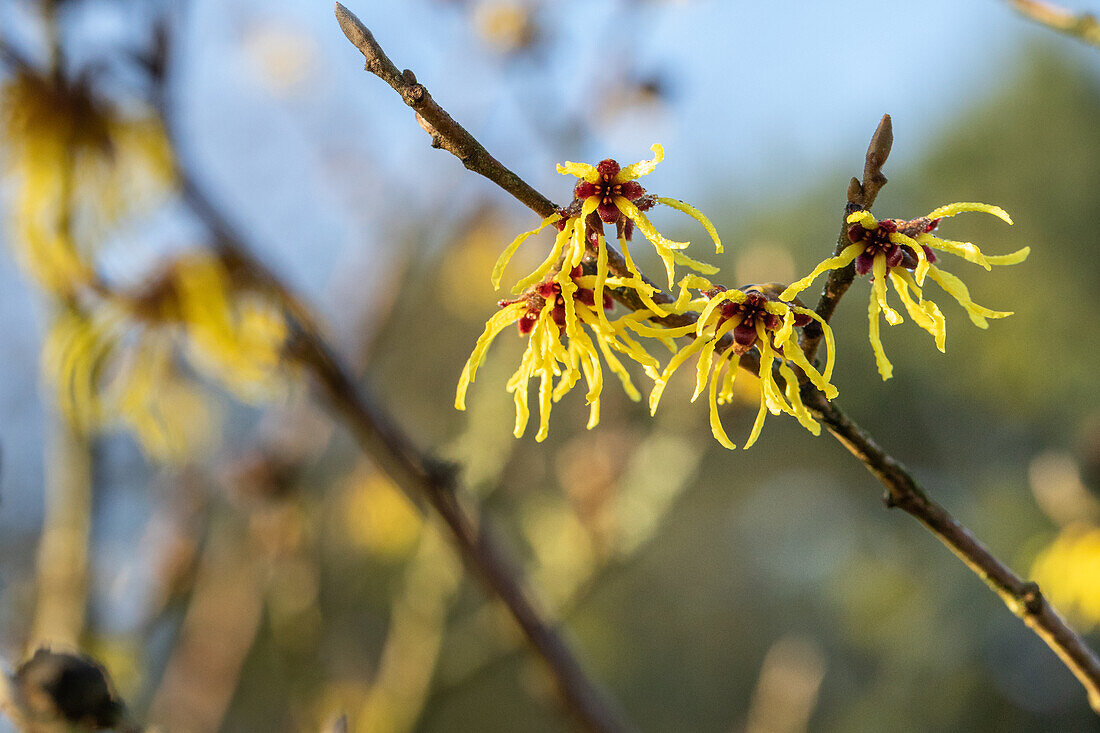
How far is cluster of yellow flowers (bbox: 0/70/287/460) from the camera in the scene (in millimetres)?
1243

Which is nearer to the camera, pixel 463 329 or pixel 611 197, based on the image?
pixel 611 197

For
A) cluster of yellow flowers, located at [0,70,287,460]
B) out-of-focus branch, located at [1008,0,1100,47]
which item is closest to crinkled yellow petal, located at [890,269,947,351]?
out-of-focus branch, located at [1008,0,1100,47]

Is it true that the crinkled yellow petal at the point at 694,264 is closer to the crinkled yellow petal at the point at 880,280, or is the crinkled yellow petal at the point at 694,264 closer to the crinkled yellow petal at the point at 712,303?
the crinkled yellow petal at the point at 712,303

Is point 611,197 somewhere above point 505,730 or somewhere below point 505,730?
below

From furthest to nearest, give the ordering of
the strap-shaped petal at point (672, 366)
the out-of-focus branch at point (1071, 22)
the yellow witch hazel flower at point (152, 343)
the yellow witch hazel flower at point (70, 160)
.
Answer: the yellow witch hazel flower at point (70, 160)
the yellow witch hazel flower at point (152, 343)
the out-of-focus branch at point (1071, 22)
the strap-shaped petal at point (672, 366)

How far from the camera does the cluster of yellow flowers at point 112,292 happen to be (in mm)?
1243

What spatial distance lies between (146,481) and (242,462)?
971mm

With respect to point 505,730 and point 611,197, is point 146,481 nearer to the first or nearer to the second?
point 611,197

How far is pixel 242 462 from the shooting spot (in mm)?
1884

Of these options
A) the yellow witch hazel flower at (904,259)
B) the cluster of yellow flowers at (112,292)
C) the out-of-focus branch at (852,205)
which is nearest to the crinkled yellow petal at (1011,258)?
the yellow witch hazel flower at (904,259)

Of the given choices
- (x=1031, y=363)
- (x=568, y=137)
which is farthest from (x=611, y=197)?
(x=1031, y=363)

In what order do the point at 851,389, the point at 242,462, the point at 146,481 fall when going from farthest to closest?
1. the point at 851,389
2. the point at 146,481
3. the point at 242,462

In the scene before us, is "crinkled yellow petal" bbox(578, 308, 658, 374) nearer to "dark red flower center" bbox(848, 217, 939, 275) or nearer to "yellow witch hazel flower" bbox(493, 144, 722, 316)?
"yellow witch hazel flower" bbox(493, 144, 722, 316)

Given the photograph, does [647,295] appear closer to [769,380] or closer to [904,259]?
[769,380]
